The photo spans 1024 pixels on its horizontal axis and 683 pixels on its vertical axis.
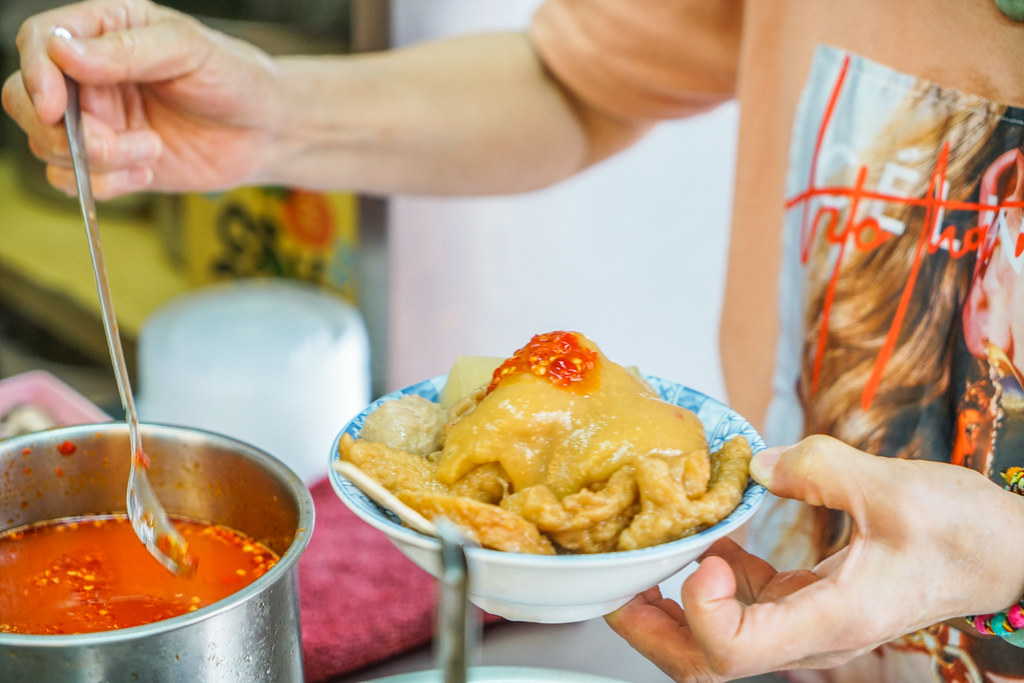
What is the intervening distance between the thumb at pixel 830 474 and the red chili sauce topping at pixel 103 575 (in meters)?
0.56

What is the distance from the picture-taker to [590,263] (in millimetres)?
2836

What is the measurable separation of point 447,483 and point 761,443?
1.05ft

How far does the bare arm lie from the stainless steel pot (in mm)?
477

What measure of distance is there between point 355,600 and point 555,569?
76 centimetres

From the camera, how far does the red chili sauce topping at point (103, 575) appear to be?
0.91 meters

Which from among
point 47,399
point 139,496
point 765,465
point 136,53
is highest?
point 136,53

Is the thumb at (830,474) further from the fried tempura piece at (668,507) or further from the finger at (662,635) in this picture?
the finger at (662,635)

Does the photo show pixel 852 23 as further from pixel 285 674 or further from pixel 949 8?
pixel 285 674

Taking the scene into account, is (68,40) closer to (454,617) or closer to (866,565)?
(454,617)

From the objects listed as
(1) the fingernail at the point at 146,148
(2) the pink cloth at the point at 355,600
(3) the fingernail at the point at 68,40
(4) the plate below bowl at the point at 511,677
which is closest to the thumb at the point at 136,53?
(3) the fingernail at the point at 68,40

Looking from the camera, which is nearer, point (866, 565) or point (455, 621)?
point (455, 621)

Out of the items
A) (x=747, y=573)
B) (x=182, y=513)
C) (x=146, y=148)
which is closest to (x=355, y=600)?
(x=182, y=513)

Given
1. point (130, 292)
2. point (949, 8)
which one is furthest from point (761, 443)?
point (130, 292)

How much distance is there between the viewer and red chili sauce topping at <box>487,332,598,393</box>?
2.97ft
